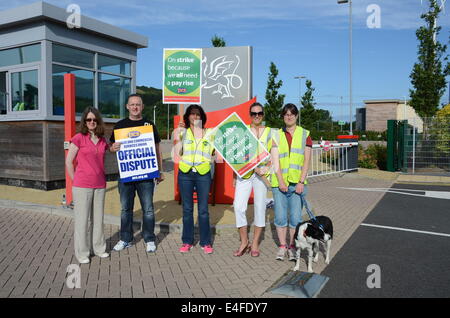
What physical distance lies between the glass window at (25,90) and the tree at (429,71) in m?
15.8

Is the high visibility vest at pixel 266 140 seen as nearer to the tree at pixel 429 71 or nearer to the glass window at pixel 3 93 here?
the glass window at pixel 3 93

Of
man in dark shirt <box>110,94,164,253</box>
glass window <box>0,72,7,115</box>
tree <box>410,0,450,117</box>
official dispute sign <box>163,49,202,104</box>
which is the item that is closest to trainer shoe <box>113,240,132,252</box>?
man in dark shirt <box>110,94,164,253</box>

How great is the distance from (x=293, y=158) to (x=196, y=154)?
119cm

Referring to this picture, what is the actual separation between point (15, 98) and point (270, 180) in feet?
28.8

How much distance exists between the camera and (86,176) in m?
4.70

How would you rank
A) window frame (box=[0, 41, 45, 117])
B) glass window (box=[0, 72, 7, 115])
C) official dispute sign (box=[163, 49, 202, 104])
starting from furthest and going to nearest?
glass window (box=[0, 72, 7, 115]) → window frame (box=[0, 41, 45, 117]) → official dispute sign (box=[163, 49, 202, 104])

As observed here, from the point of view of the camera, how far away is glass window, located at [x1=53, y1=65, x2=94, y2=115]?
10.4 metres

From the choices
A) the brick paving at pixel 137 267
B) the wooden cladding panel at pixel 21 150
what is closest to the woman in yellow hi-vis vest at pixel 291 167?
the brick paving at pixel 137 267

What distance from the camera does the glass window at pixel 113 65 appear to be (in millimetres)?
11797

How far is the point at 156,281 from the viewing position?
164 inches

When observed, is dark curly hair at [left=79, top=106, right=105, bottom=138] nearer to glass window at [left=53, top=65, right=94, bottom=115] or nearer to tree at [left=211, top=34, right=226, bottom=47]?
glass window at [left=53, top=65, right=94, bottom=115]

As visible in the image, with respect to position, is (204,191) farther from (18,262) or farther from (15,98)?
(15,98)

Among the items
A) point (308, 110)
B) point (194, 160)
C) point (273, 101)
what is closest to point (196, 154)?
point (194, 160)

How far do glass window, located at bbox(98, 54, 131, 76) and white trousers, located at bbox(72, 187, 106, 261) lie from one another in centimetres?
788
